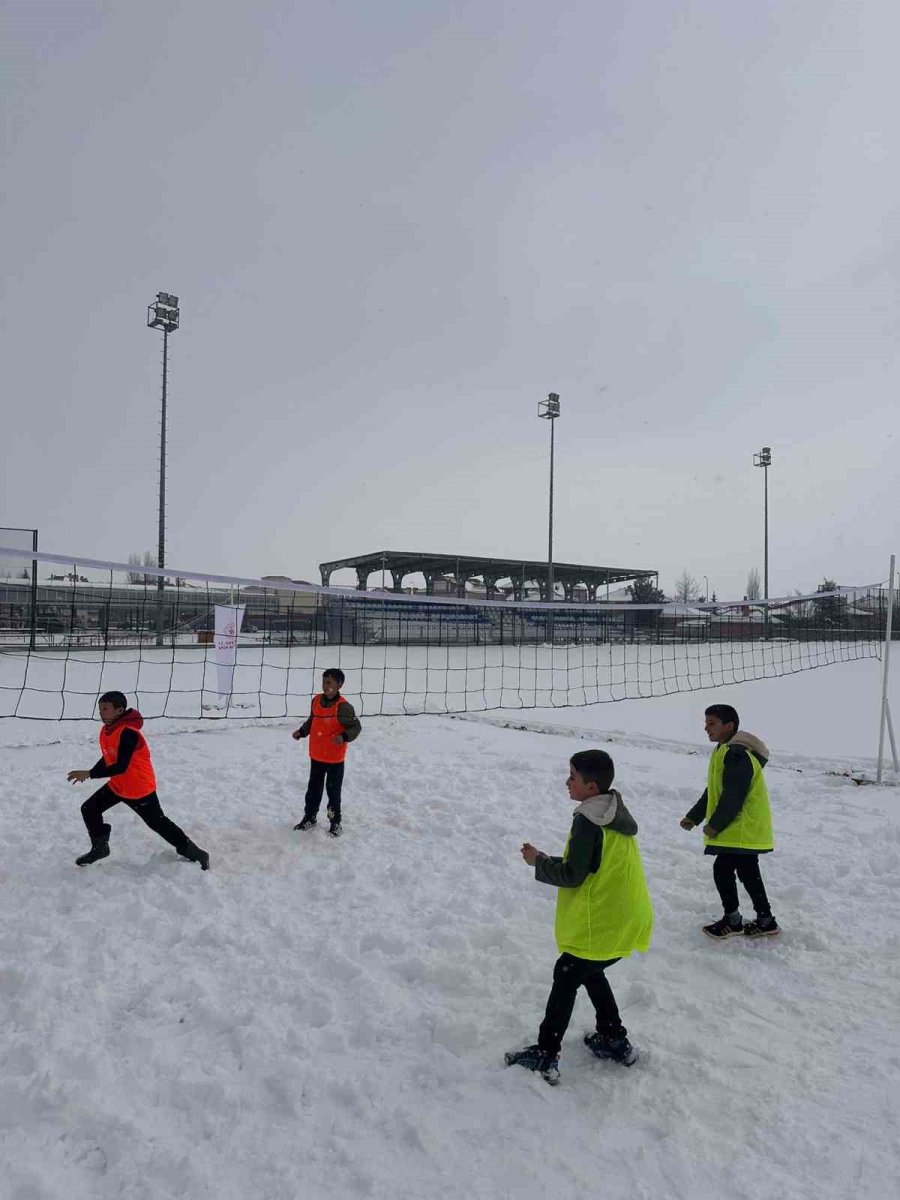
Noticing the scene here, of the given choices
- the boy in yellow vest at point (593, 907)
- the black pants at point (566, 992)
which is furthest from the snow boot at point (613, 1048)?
the black pants at point (566, 992)

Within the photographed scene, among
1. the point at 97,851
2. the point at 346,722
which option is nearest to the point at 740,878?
the point at 346,722

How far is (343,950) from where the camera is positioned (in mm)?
3715

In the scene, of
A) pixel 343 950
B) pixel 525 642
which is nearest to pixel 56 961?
pixel 343 950

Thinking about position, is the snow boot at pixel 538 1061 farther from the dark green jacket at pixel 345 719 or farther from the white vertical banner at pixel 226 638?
the white vertical banner at pixel 226 638

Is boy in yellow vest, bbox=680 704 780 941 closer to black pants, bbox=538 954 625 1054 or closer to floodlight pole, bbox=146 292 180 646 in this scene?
black pants, bbox=538 954 625 1054

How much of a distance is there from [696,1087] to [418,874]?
2.49 metres

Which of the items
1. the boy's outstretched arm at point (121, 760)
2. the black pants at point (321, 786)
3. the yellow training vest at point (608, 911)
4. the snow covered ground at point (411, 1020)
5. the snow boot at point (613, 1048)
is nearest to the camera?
the snow covered ground at point (411, 1020)

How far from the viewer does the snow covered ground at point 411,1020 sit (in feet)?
7.43

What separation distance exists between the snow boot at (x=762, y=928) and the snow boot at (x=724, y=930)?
46 mm

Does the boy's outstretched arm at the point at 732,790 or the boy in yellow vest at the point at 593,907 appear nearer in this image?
the boy in yellow vest at the point at 593,907

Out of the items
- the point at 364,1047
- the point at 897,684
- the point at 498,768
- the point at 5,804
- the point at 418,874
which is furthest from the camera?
the point at 897,684

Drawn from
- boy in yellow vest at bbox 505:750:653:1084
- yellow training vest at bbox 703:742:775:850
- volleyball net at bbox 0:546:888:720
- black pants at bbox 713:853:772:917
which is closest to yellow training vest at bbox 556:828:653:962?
boy in yellow vest at bbox 505:750:653:1084

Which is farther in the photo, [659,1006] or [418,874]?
[418,874]

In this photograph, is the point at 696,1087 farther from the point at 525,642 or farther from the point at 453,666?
the point at 525,642
